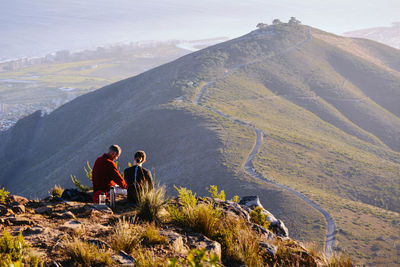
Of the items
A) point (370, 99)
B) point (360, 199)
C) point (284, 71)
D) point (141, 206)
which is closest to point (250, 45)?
point (284, 71)

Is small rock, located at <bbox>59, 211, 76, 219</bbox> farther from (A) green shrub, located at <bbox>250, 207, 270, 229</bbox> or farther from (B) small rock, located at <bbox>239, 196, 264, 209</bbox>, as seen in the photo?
Result: (B) small rock, located at <bbox>239, 196, 264, 209</bbox>

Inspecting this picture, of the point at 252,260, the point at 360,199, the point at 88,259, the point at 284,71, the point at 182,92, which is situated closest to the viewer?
the point at 88,259

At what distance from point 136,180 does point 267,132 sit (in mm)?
51950

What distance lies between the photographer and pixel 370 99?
93438mm

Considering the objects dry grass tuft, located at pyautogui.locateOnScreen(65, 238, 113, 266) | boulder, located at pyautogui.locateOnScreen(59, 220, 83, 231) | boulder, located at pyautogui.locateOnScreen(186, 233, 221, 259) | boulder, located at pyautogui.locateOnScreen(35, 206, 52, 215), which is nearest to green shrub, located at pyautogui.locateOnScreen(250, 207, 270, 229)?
boulder, located at pyautogui.locateOnScreen(186, 233, 221, 259)

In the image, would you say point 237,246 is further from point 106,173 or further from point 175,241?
point 106,173

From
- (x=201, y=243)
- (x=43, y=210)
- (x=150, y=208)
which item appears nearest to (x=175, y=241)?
(x=201, y=243)

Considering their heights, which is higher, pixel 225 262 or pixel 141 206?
pixel 141 206

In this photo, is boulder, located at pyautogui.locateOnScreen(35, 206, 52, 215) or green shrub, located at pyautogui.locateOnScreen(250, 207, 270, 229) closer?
boulder, located at pyautogui.locateOnScreen(35, 206, 52, 215)

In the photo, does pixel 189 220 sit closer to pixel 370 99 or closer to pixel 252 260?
pixel 252 260

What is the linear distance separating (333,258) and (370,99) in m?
99.3

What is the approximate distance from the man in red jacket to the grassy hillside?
49.0 ft

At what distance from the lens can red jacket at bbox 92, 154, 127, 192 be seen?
324 inches

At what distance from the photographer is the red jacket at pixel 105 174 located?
8.24 meters
